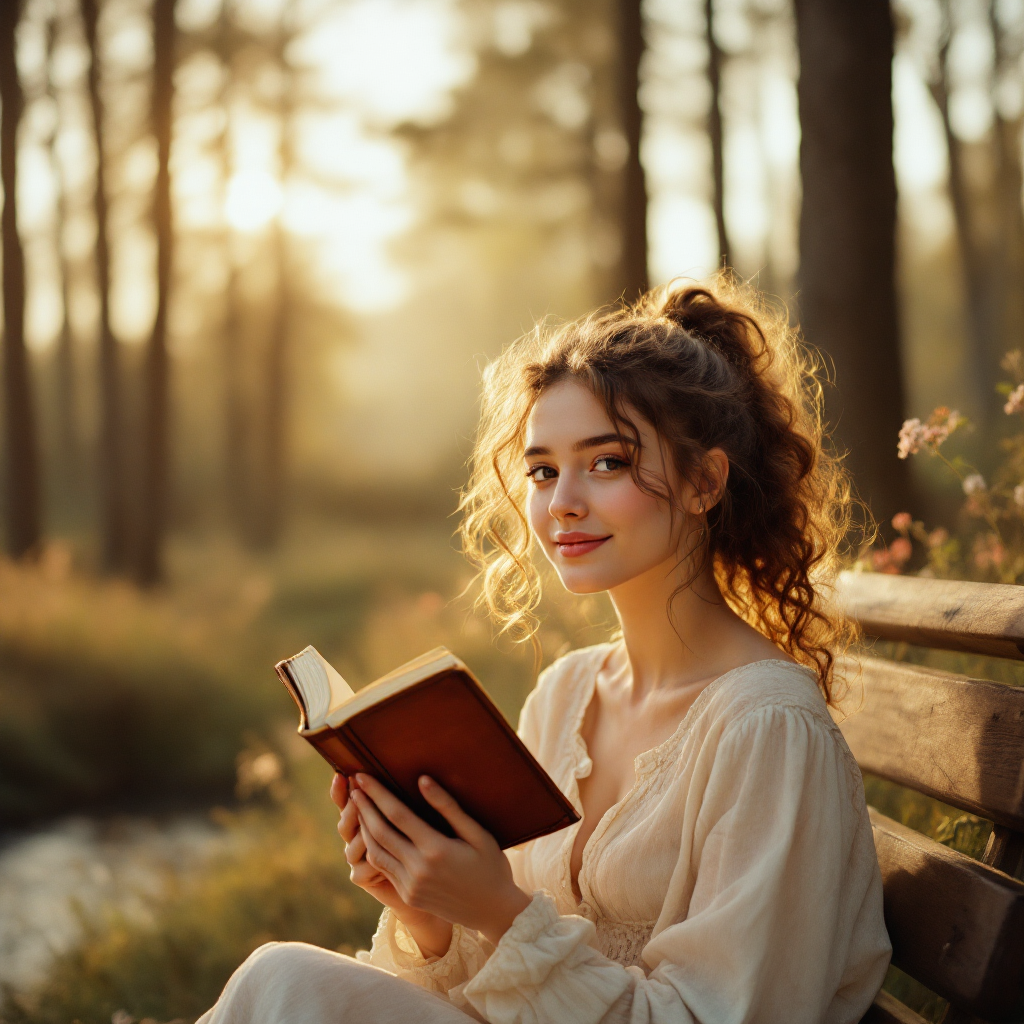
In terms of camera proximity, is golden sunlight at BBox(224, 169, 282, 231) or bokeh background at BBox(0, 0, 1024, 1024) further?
golden sunlight at BBox(224, 169, 282, 231)

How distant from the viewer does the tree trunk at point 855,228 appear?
13.0 ft

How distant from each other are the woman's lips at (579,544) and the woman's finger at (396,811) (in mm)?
557

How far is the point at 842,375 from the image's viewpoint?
4.03 meters

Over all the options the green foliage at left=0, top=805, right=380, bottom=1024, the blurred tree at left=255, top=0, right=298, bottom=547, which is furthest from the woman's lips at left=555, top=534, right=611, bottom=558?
the blurred tree at left=255, top=0, right=298, bottom=547

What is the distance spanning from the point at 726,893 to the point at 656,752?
0.35 meters

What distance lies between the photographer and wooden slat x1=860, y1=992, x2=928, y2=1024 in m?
1.61

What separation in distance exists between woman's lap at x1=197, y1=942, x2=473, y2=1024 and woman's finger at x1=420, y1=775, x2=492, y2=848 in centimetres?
25

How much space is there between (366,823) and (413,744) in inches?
7.8

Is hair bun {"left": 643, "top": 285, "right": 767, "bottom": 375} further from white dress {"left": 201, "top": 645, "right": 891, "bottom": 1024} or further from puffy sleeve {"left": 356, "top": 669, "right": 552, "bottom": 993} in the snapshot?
puffy sleeve {"left": 356, "top": 669, "right": 552, "bottom": 993}

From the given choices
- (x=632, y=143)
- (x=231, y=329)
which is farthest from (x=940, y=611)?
(x=231, y=329)

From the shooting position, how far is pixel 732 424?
1.90 m

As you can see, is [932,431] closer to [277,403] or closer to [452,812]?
[452,812]

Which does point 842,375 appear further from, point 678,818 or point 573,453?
point 678,818

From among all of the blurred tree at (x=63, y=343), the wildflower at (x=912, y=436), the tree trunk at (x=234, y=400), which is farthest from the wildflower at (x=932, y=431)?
the tree trunk at (x=234, y=400)
